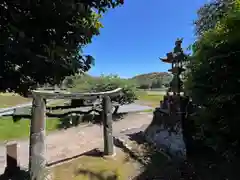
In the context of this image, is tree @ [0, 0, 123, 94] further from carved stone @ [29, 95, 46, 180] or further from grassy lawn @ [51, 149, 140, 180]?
grassy lawn @ [51, 149, 140, 180]

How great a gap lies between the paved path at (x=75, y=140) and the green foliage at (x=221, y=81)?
5.82 metres

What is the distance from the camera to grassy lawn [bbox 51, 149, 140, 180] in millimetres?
5711

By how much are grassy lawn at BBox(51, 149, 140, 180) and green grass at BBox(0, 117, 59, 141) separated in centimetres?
656

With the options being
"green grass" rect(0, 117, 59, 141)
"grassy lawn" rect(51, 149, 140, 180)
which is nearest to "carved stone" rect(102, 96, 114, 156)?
"grassy lawn" rect(51, 149, 140, 180)

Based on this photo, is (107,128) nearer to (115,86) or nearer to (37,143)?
(37,143)

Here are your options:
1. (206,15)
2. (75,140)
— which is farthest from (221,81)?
(75,140)

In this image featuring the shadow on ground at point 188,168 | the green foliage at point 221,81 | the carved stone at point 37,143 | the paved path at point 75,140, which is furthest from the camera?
the paved path at point 75,140

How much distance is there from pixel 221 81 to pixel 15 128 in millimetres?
12134

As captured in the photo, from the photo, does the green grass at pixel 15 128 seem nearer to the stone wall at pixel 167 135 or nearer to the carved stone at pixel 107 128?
the carved stone at pixel 107 128

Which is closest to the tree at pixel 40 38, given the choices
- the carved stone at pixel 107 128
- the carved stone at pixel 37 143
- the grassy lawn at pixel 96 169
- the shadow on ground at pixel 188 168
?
the carved stone at pixel 37 143

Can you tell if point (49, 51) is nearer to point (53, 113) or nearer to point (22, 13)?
point (22, 13)

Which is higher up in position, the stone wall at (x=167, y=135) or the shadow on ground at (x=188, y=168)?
the stone wall at (x=167, y=135)

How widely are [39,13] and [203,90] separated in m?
2.69

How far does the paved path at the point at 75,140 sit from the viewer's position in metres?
8.66
